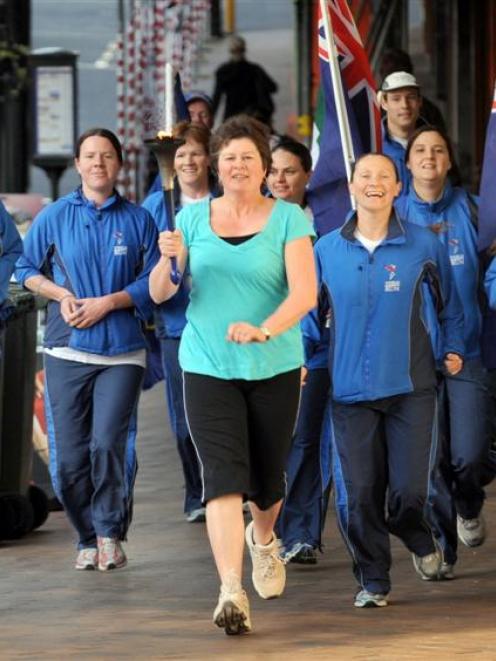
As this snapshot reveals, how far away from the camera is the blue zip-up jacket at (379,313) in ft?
29.0

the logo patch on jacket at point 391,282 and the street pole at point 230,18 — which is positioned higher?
the street pole at point 230,18

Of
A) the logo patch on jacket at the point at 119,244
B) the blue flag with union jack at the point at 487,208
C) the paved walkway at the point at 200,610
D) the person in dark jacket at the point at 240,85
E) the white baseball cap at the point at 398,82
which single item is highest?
the person in dark jacket at the point at 240,85

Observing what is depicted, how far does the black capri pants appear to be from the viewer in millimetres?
8359

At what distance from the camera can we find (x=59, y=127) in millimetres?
21000

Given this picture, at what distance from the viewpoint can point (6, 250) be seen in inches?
399

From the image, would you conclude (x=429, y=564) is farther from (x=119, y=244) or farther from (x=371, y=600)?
(x=119, y=244)

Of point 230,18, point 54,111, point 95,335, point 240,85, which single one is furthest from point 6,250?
point 230,18

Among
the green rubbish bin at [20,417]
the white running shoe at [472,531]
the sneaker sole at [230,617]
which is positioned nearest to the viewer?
the sneaker sole at [230,617]

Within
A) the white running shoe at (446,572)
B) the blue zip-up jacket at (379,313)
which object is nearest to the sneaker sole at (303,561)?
the white running shoe at (446,572)

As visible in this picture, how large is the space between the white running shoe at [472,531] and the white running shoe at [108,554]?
1525 millimetres

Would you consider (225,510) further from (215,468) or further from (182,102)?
(182,102)

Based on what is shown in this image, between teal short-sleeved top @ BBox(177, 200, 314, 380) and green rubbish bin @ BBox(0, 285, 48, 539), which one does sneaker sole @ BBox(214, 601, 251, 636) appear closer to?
teal short-sleeved top @ BBox(177, 200, 314, 380)

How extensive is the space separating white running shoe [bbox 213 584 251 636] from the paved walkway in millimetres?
60

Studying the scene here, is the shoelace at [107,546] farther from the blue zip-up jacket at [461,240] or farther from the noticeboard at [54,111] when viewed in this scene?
the noticeboard at [54,111]
